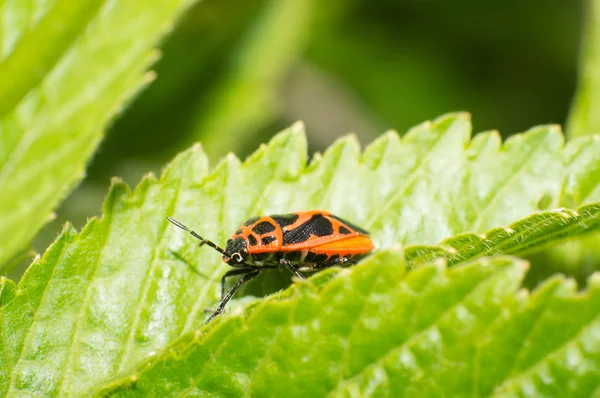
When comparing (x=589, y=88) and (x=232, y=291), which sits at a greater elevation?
(x=589, y=88)

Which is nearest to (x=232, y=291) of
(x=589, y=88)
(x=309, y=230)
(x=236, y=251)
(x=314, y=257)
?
(x=236, y=251)

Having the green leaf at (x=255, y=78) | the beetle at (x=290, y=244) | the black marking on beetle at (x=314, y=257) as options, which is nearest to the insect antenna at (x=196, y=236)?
the beetle at (x=290, y=244)

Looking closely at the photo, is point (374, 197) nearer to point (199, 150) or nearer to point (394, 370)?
point (199, 150)

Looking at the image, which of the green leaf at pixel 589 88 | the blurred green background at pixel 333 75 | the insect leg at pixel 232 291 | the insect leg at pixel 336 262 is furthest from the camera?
the blurred green background at pixel 333 75

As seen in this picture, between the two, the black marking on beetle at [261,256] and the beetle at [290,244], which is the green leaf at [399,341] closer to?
the beetle at [290,244]

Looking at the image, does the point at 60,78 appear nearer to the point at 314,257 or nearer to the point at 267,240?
the point at 267,240

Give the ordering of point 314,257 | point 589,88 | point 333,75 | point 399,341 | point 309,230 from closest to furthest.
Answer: point 399,341, point 309,230, point 314,257, point 589,88, point 333,75

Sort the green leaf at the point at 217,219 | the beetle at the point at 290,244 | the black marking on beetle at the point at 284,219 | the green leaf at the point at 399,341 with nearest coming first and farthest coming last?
1. the green leaf at the point at 399,341
2. the green leaf at the point at 217,219
3. the beetle at the point at 290,244
4. the black marking on beetle at the point at 284,219

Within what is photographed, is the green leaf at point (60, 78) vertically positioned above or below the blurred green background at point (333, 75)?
below
